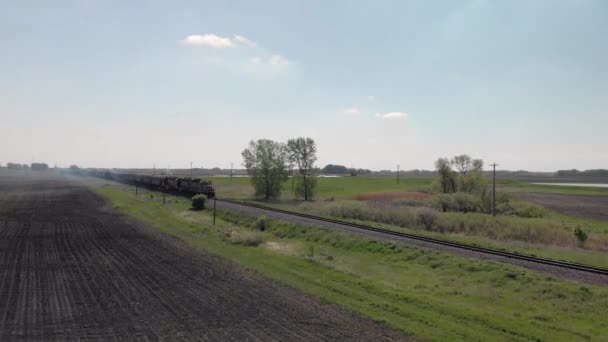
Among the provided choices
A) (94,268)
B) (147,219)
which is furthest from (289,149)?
(94,268)

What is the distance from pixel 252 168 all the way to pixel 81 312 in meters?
64.3

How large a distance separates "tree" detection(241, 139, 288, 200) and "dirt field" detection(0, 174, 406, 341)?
5084 centimetres

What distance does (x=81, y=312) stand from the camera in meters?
14.6

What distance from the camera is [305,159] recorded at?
79.3 m

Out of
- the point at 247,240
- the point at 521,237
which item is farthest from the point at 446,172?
the point at 247,240

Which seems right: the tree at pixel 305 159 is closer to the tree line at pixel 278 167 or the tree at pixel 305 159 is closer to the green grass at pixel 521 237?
the tree line at pixel 278 167

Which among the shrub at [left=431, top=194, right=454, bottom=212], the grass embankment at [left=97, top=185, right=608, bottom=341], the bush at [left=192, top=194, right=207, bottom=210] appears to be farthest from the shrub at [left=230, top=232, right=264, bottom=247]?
the shrub at [left=431, top=194, right=454, bottom=212]

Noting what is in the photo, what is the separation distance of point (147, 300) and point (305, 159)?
210 feet

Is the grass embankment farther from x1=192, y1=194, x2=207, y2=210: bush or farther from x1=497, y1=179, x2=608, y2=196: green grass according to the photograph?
x1=497, y1=179, x2=608, y2=196: green grass

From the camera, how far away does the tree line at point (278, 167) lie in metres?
78.2

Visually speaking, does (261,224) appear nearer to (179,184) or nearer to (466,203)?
(466,203)

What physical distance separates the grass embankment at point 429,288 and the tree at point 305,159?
46.0 m

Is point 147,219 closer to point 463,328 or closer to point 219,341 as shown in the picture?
point 219,341

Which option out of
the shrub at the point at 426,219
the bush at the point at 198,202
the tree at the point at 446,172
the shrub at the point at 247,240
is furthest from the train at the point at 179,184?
the tree at the point at 446,172
